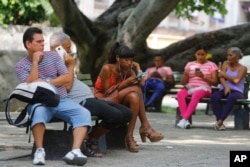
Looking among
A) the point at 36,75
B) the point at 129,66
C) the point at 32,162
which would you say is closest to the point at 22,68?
the point at 36,75

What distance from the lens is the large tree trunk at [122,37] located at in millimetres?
16672

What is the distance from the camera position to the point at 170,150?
31.0ft

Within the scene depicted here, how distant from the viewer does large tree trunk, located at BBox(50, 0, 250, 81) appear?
656 inches

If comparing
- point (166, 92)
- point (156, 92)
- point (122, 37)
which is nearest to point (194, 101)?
point (122, 37)

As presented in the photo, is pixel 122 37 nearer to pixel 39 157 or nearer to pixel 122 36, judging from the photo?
pixel 122 36

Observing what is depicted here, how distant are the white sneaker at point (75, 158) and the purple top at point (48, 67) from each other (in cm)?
70

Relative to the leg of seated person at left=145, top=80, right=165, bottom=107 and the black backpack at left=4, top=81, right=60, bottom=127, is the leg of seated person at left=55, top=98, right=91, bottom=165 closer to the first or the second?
the black backpack at left=4, top=81, right=60, bottom=127

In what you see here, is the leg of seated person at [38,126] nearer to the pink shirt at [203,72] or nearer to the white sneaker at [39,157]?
the white sneaker at [39,157]

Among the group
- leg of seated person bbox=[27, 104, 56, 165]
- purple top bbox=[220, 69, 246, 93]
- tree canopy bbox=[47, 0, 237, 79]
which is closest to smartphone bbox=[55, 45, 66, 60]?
leg of seated person bbox=[27, 104, 56, 165]

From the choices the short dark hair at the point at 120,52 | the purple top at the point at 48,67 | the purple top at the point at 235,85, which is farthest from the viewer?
the purple top at the point at 235,85

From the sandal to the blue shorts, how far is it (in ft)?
2.02

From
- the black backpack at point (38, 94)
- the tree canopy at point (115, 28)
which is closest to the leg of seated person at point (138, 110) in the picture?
the black backpack at point (38, 94)

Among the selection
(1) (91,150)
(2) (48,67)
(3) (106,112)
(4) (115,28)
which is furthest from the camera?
(4) (115,28)

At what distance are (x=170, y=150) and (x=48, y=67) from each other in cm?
218
